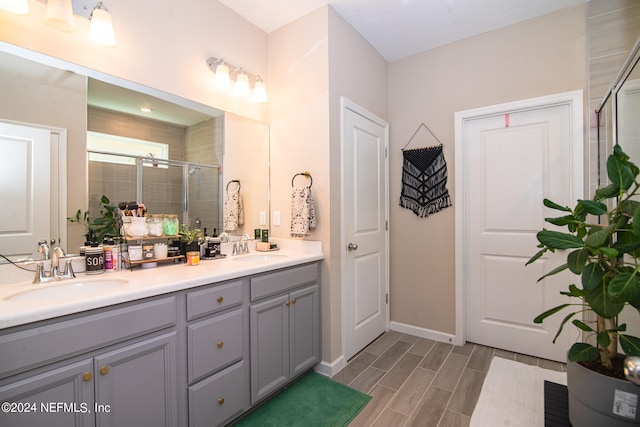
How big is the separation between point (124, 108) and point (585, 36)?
3223 mm

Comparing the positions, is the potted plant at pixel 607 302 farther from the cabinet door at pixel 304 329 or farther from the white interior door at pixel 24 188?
the white interior door at pixel 24 188

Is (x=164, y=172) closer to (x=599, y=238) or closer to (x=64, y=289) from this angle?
(x=64, y=289)

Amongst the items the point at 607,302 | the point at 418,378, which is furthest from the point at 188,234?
the point at 607,302

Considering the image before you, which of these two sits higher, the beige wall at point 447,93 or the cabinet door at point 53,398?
the beige wall at point 447,93

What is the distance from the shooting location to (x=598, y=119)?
6.97 feet

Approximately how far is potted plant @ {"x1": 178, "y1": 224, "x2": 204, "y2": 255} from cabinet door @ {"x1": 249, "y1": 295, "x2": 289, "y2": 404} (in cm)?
59

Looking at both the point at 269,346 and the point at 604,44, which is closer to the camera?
the point at 269,346

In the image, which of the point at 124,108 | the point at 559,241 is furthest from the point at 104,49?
the point at 559,241

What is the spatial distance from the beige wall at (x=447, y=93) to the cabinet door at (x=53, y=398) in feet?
8.30

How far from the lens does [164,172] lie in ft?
6.33

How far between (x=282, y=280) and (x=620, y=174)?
5.36 feet

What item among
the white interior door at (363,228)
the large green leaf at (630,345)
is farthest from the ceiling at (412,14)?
the large green leaf at (630,345)

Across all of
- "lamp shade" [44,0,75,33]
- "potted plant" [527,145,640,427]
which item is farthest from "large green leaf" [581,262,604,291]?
"lamp shade" [44,0,75,33]

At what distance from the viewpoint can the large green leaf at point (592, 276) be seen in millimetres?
844
